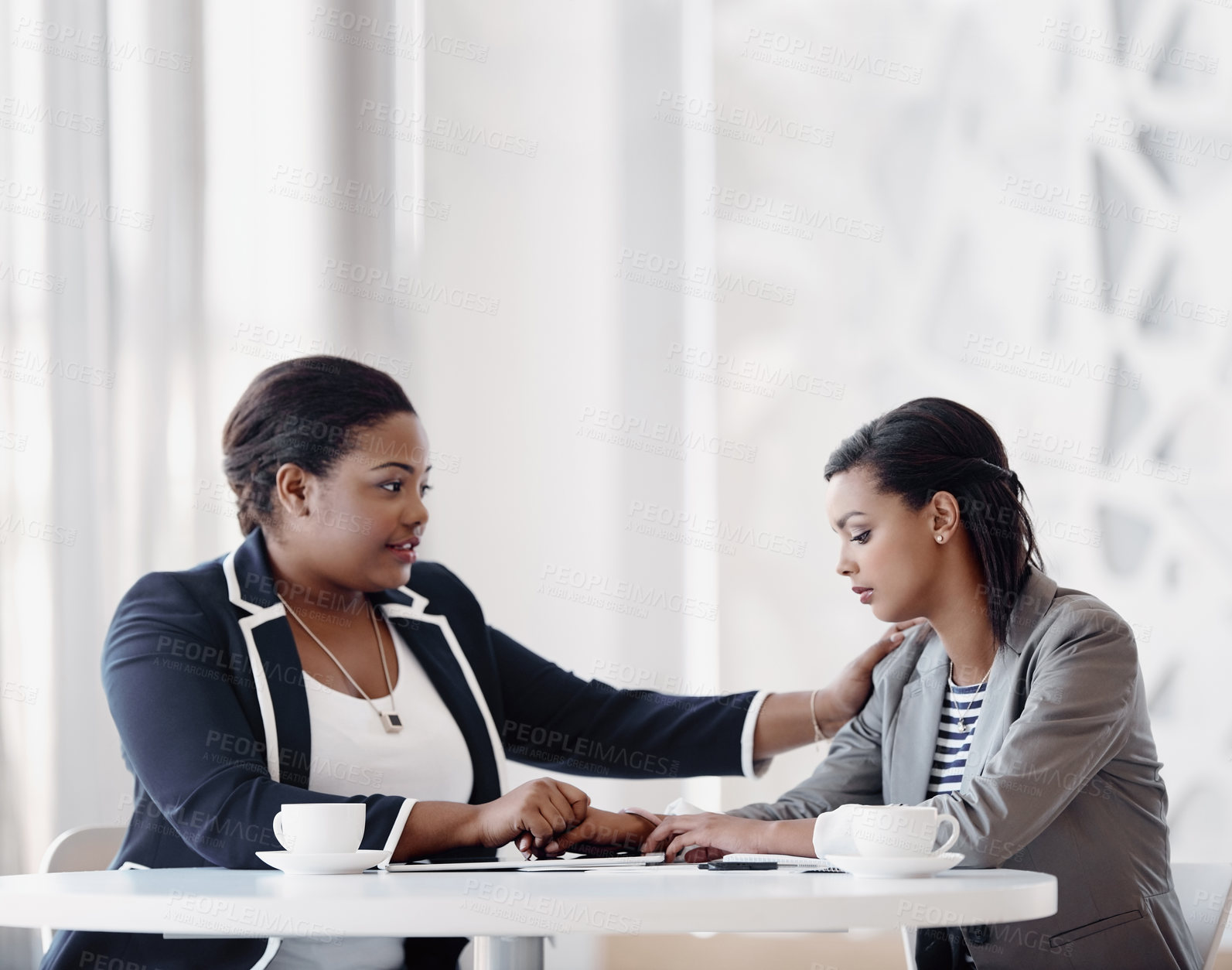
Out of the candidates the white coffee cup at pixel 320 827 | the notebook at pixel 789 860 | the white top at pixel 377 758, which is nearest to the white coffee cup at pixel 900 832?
the notebook at pixel 789 860

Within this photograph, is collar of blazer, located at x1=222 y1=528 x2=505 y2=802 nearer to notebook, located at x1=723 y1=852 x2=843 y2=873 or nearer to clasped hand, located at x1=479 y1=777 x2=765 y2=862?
clasped hand, located at x1=479 y1=777 x2=765 y2=862

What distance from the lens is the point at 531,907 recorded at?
926 mm

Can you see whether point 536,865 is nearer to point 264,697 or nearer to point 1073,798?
point 264,697

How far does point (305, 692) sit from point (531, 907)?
867mm

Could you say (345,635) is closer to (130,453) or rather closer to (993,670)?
(993,670)

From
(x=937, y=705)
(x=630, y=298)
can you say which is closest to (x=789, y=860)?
(x=937, y=705)

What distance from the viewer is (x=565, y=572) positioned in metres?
2.98

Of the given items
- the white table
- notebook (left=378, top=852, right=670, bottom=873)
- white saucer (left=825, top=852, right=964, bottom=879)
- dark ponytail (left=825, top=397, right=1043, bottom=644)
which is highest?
dark ponytail (left=825, top=397, right=1043, bottom=644)

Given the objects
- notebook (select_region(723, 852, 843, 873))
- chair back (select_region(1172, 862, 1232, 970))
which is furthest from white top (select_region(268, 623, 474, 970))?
chair back (select_region(1172, 862, 1232, 970))

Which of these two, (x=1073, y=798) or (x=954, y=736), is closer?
(x=1073, y=798)

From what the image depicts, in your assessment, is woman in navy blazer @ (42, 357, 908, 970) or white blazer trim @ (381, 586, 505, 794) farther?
white blazer trim @ (381, 586, 505, 794)

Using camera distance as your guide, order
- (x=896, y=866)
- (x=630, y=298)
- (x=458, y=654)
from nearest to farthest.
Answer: (x=896, y=866) → (x=458, y=654) → (x=630, y=298)

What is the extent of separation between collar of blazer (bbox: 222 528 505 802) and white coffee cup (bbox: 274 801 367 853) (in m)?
0.40

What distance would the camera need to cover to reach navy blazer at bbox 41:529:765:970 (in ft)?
4.71
